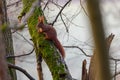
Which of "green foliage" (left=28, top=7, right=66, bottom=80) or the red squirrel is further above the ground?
the red squirrel

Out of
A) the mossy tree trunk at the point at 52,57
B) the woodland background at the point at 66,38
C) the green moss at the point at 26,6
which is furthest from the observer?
the woodland background at the point at 66,38

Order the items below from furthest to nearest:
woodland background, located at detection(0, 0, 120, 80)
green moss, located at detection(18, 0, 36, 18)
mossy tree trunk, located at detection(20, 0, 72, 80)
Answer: woodland background, located at detection(0, 0, 120, 80)
green moss, located at detection(18, 0, 36, 18)
mossy tree trunk, located at detection(20, 0, 72, 80)

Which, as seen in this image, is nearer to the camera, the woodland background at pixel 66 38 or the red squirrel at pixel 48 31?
the red squirrel at pixel 48 31

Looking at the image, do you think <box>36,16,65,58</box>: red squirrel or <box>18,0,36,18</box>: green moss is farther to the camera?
<box>18,0,36,18</box>: green moss

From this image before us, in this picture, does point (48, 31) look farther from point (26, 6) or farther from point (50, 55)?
point (26, 6)

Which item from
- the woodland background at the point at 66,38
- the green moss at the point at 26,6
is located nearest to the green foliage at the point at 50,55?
the green moss at the point at 26,6

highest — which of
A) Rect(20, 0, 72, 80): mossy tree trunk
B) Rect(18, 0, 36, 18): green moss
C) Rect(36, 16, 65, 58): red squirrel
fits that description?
Rect(18, 0, 36, 18): green moss

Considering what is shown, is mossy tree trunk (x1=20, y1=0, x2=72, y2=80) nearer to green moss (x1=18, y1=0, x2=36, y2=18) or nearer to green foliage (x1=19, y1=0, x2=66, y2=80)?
green foliage (x1=19, y1=0, x2=66, y2=80)

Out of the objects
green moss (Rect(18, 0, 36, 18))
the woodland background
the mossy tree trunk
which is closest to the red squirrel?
the mossy tree trunk

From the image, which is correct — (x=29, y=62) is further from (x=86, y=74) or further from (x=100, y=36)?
(x=100, y=36)

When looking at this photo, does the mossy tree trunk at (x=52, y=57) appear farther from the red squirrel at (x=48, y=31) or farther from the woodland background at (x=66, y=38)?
the woodland background at (x=66, y=38)

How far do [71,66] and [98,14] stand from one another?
3809mm

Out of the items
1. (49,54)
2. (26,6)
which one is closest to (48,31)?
(49,54)

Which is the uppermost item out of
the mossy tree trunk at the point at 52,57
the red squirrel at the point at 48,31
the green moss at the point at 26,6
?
Result: the green moss at the point at 26,6
